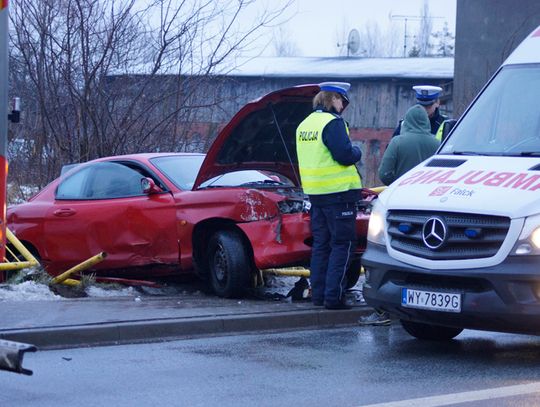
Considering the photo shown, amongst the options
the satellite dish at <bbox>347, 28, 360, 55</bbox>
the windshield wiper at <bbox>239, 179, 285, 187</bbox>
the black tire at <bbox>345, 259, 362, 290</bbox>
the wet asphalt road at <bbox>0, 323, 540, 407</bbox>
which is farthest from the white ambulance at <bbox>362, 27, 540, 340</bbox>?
the satellite dish at <bbox>347, 28, 360, 55</bbox>

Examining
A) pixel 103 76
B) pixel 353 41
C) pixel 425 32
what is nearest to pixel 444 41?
pixel 425 32

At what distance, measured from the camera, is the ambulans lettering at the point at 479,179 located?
7.03 meters

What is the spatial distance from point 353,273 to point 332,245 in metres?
1.17

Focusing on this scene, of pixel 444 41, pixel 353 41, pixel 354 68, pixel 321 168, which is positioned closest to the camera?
pixel 321 168

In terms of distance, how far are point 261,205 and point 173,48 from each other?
7202mm

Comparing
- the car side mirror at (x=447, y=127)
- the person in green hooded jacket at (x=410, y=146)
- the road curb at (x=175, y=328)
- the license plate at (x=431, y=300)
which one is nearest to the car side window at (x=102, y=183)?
the road curb at (x=175, y=328)

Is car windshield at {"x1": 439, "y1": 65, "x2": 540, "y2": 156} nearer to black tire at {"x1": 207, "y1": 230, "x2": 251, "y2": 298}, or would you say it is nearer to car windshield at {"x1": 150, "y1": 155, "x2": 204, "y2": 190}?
black tire at {"x1": 207, "y1": 230, "x2": 251, "y2": 298}

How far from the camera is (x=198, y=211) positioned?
9.98 meters

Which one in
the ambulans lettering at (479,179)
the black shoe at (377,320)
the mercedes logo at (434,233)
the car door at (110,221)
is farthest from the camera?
the car door at (110,221)

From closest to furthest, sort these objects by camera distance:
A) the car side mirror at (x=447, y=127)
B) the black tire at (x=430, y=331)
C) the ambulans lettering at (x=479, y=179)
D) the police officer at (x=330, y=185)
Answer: the ambulans lettering at (x=479, y=179), the black tire at (x=430, y=331), the car side mirror at (x=447, y=127), the police officer at (x=330, y=185)

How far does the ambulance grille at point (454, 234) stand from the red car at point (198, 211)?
6.91 feet

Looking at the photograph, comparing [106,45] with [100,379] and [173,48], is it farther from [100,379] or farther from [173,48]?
[100,379]

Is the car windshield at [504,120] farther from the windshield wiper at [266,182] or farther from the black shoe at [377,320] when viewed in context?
the windshield wiper at [266,182]

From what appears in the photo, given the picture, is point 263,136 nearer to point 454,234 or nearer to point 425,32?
point 454,234
